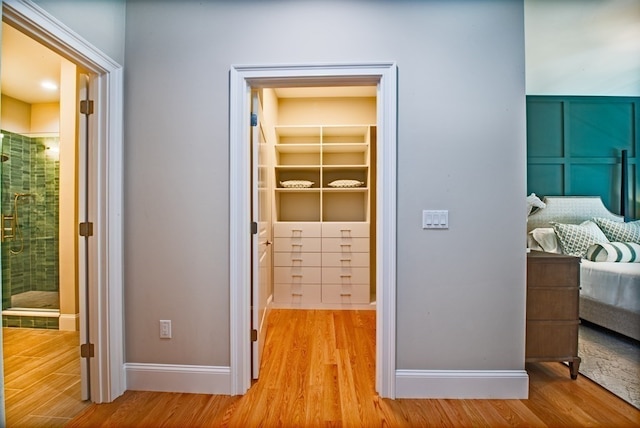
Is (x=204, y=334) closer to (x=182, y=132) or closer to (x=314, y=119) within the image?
(x=182, y=132)

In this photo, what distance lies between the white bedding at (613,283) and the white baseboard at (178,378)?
10.7ft

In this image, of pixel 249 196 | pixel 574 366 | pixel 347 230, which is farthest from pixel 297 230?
pixel 574 366

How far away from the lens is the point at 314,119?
3.82m

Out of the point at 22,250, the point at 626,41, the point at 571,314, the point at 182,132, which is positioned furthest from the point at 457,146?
the point at 22,250

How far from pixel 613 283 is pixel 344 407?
2.63 meters

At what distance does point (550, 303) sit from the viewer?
1911 mm

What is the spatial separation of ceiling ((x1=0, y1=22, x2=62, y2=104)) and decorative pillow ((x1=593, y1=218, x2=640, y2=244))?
574cm

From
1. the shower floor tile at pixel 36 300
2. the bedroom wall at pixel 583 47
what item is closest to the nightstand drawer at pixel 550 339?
the bedroom wall at pixel 583 47

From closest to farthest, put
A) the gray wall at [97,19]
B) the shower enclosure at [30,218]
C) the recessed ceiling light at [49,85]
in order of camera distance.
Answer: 1. the gray wall at [97,19]
2. the recessed ceiling light at [49,85]
3. the shower enclosure at [30,218]

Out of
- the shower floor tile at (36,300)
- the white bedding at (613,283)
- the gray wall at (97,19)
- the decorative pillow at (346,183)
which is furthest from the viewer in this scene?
the decorative pillow at (346,183)

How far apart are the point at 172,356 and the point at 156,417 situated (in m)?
0.33

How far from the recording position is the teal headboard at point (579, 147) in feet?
11.9

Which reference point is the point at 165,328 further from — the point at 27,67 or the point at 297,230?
the point at 27,67

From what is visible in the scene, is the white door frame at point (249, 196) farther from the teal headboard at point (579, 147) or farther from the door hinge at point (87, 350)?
the teal headboard at point (579, 147)
